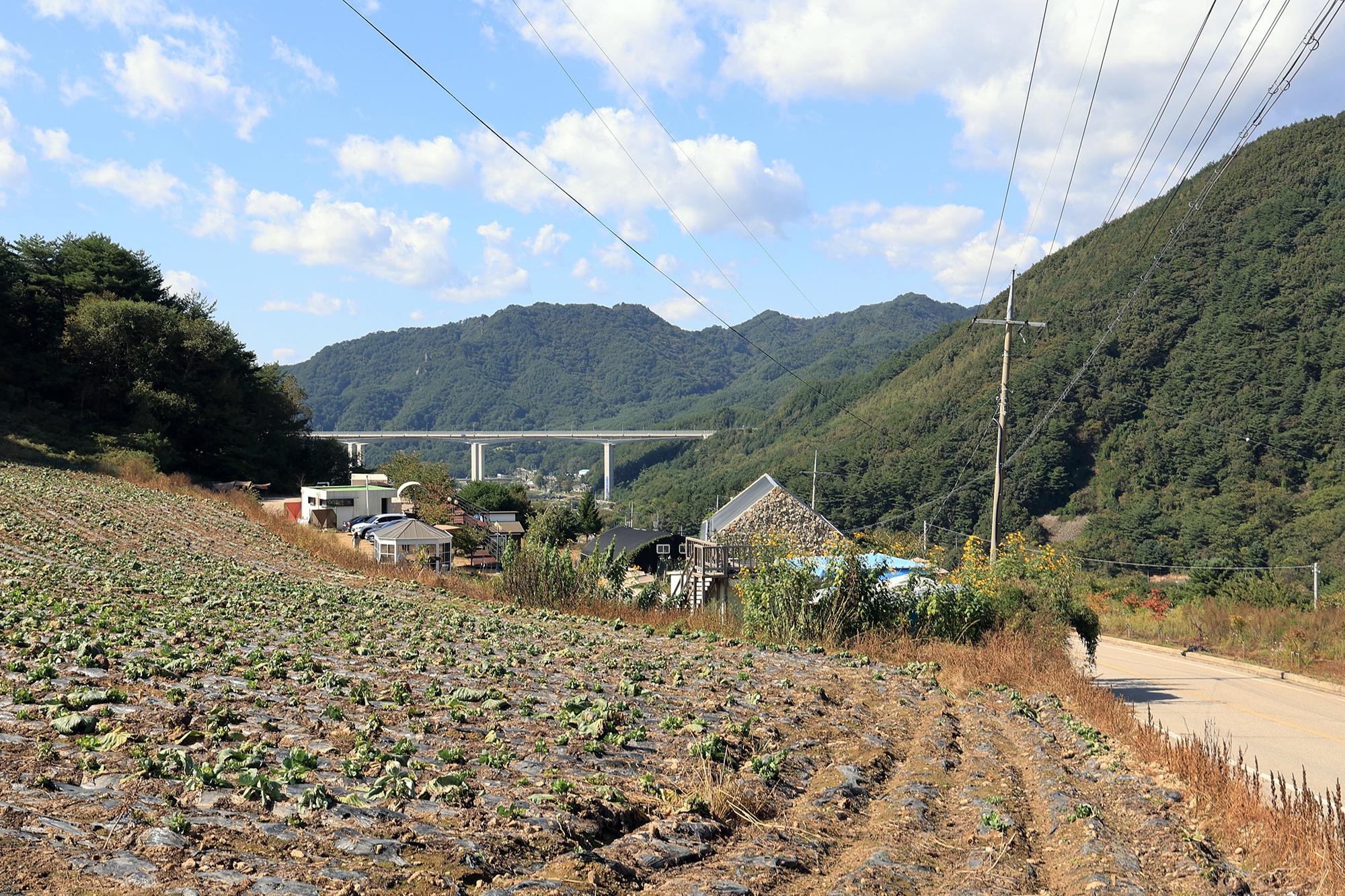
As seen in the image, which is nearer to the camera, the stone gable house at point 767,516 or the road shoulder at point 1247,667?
the road shoulder at point 1247,667

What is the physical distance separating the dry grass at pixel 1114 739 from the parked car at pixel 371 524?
15.4 meters

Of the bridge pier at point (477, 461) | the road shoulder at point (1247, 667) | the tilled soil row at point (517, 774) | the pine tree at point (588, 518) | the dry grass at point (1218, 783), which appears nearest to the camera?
the tilled soil row at point (517, 774)

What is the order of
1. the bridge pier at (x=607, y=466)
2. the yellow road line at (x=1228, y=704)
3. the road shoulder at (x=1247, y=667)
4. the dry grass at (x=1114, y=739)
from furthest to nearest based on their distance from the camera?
1. the bridge pier at (x=607, y=466)
2. the road shoulder at (x=1247, y=667)
3. the yellow road line at (x=1228, y=704)
4. the dry grass at (x=1114, y=739)

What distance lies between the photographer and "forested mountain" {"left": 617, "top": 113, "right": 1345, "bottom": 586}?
67562 millimetres

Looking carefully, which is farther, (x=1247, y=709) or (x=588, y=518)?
Result: (x=588, y=518)

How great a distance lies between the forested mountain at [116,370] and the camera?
4762cm

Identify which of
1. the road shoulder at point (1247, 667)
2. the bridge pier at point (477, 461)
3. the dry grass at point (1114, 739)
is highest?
the bridge pier at point (477, 461)

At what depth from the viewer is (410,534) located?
112 ft

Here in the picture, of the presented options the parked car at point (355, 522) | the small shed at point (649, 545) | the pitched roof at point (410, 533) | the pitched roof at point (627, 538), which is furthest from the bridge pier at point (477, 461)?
the pitched roof at point (410, 533)

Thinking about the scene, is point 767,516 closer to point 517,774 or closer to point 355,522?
point 355,522

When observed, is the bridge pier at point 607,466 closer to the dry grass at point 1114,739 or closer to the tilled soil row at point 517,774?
the dry grass at point 1114,739

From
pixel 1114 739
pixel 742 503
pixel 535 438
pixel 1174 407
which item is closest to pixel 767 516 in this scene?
pixel 742 503

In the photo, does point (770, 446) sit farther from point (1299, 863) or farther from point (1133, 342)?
point (1299, 863)

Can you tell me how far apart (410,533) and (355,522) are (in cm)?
1453
